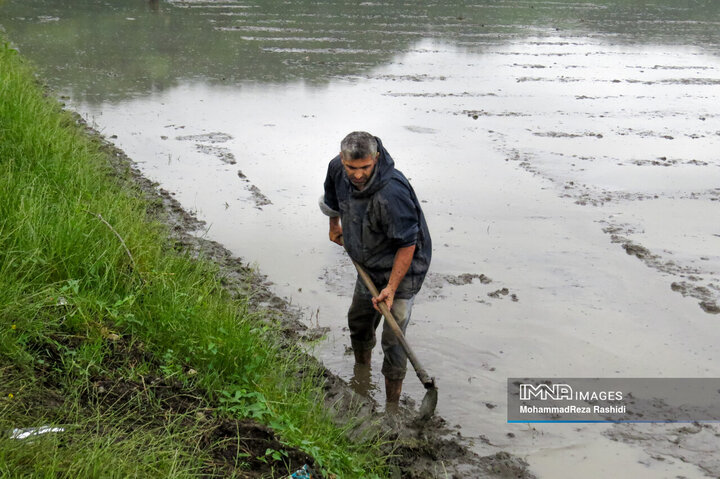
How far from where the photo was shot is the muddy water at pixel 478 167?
18.1 ft

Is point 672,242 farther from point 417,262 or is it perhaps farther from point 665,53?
point 665,53

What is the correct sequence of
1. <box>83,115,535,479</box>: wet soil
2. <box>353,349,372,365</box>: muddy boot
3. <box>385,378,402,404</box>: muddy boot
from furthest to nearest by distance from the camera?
1. <box>353,349,372,365</box>: muddy boot
2. <box>385,378,402,404</box>: muddy boot
3. <box>83,115,535,479</box>: wet soil

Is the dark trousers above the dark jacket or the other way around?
the other way around

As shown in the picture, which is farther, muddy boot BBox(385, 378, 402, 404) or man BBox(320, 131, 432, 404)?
muddy boot BBox(385, 378, 402, 404)

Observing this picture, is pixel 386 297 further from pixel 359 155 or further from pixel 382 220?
pixel 359 155

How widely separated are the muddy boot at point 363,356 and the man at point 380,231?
17cm

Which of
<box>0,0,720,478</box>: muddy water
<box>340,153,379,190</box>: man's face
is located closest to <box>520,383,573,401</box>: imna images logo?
<box>0,0,720,478</box>: muddy water

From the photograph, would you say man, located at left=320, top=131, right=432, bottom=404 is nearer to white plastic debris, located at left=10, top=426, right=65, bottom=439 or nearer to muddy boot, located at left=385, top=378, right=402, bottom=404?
muddy boot, located at left=385, top=378, right=402, bottom=404

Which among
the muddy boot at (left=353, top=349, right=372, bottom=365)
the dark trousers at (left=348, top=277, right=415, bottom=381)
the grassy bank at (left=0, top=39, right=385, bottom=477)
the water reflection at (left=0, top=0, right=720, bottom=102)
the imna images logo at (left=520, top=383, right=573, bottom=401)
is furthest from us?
the water reflection at (left=0, top=0, right=720, bottom=102)

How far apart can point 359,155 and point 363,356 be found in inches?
59.7

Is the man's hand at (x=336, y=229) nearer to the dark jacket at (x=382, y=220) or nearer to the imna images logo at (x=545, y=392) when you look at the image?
the dark jacket at (x=382, y=220)

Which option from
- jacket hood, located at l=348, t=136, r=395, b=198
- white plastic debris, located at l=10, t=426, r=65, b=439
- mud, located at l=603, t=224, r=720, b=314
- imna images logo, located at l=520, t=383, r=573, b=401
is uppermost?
jacket hood, located at l=348, t=136, r=395, b=198

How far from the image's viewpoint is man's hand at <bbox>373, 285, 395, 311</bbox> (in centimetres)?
451

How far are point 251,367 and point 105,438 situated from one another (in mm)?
1090
